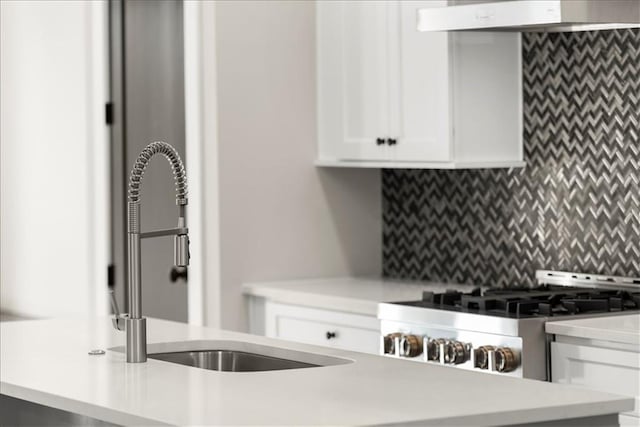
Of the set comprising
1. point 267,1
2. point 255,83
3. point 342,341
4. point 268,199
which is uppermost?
point 267,1

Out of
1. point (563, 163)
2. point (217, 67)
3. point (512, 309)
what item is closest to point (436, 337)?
point (512, 309)

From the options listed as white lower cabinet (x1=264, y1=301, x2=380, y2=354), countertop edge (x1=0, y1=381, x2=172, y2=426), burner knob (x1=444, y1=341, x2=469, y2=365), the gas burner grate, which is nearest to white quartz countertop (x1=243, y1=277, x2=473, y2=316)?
white lower cabinet (x1=264, y1=301, x2=380, y2=354)

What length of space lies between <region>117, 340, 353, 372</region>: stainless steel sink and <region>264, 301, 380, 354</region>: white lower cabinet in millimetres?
1193

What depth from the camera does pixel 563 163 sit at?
14.5ft

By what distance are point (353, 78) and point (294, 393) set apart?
2.68 metres

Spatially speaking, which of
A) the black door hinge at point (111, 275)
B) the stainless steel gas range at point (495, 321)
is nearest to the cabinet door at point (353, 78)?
the stainless steel gas range at point (495, 321)

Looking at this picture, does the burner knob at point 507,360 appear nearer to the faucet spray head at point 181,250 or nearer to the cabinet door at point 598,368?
the cabinet door at point 598,368

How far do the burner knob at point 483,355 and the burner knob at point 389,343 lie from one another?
360mm

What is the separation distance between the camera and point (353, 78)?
15.9ft

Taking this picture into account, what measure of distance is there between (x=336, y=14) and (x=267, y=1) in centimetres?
28

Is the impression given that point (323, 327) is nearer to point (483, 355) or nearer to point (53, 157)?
point (483, 355)

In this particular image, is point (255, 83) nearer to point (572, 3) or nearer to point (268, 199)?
point (268, 199)

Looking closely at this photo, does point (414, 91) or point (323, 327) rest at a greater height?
point (414, 91)

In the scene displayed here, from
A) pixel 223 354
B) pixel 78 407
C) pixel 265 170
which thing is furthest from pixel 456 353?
pixel 78 407
